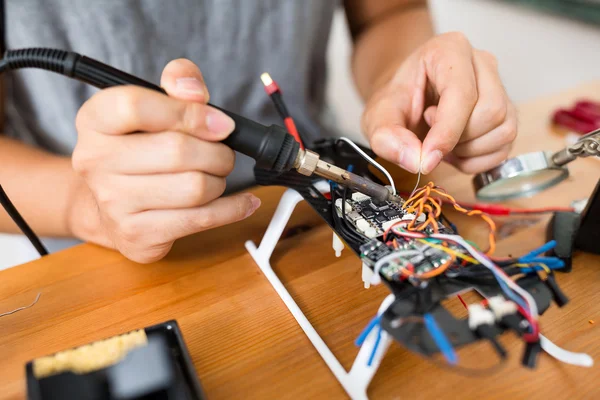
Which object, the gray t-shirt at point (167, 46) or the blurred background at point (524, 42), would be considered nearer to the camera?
the gray t-shirt at point (167, 46)

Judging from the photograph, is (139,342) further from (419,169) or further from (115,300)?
(419,169)

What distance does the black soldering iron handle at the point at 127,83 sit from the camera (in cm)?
39

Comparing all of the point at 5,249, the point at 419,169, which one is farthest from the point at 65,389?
the point at 5,249

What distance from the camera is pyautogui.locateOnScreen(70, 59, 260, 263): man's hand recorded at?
0.40 meters

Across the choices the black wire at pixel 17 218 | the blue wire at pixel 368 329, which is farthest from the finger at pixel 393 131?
the black wire at pixel 17 218

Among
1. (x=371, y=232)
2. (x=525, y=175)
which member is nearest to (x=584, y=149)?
(x=525, y=175)

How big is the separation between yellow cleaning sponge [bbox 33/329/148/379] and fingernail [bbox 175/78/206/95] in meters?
0.21

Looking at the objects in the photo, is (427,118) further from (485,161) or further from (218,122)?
(218,122)

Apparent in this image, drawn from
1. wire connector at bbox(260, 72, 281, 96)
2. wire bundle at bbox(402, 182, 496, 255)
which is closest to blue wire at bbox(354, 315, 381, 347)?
wire bundle at bbox(402, 182, 496, 255)

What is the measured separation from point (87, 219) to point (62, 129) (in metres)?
0.26

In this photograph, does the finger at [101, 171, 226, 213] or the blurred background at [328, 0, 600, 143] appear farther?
the blurred background at [328, 0, 600, 143]

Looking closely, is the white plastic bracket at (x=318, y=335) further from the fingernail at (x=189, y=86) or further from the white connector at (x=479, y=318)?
the fingernail at (x=189, y=86)

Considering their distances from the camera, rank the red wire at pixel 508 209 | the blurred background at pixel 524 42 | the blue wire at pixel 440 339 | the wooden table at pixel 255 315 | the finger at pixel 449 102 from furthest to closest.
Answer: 1. the blurred background at pixel 524 42
2. the red wire at pixel 508 209
3. the finger at pixel 449 102
4. the wooden table at pixel 255 315
5. the blue wire at pixel 440 339

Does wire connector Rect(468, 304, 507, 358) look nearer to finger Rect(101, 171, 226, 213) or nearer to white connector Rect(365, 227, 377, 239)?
white connector Rect(365, 227, 377, 239)
